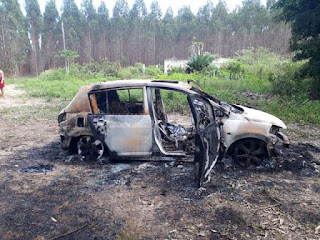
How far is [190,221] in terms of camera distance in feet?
11.2

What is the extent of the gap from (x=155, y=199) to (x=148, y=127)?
135cm

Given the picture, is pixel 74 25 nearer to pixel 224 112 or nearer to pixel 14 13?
pixel 14 13

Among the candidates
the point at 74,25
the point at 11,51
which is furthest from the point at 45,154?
the point at 74,25

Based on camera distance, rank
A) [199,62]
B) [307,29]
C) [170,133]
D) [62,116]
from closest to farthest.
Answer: [62,116]
[170,133]
[307,29]
[199,62]

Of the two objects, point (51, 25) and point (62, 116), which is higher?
point (51, 25)

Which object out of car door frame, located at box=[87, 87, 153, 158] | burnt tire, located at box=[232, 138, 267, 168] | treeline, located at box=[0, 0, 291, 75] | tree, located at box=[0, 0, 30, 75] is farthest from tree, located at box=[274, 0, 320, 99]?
tree, located at box=[0, 0, 30, 75]

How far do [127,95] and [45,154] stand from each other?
85.9 inches

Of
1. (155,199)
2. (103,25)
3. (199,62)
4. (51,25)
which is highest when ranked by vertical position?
(103,25)

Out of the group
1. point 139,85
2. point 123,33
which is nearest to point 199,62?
point 139,85

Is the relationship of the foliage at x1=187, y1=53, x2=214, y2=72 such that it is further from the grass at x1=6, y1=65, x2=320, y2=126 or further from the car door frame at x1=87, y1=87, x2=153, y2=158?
the car door frame at x1=87, y1=87, x2=153, y2=158

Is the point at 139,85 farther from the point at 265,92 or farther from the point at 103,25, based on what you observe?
the point at 103,25

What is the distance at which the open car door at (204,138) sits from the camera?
3982 millimetres

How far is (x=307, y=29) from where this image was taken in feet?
38.2

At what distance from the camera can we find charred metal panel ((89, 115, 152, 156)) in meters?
4.83
